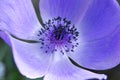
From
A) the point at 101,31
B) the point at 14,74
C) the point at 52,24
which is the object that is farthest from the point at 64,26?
the point at 14,74

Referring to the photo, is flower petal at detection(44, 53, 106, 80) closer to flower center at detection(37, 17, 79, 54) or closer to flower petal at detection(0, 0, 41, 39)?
flower center at detection(37, 17, 79, 54)

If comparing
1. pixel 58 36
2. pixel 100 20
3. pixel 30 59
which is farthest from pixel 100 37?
pixel 30 59

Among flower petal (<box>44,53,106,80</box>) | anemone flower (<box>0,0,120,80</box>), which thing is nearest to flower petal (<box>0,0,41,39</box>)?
anemone flower (<box>0,0,120,80</box>)

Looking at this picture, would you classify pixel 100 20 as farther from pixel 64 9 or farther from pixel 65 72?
pixel 65 72

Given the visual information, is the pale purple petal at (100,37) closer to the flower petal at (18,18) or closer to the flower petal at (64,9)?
the flower petal at (64,9)

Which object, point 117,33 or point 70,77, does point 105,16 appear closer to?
point 117,33

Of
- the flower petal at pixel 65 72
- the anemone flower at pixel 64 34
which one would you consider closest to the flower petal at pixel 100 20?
the anemone flower at pixel 64 34
